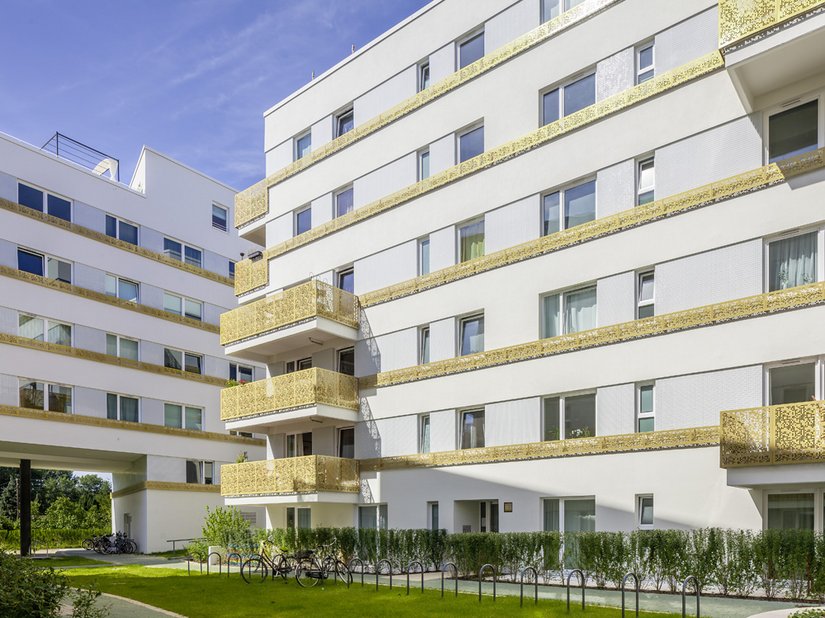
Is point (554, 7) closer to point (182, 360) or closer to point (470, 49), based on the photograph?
point (470, 49)

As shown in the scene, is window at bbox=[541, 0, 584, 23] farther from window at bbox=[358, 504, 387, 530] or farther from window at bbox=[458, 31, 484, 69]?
window at bbox=[358, 504, 387, 530]

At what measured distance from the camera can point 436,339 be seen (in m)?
23.1

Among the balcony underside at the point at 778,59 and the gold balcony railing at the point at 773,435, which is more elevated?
the balcony underside at the point at 778,59

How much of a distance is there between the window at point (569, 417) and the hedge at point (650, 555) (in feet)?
8.51

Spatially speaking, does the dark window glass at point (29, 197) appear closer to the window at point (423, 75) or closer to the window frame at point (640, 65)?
the window at point (423, 75)

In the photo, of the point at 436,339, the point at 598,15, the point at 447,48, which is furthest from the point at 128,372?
the point at 598,15

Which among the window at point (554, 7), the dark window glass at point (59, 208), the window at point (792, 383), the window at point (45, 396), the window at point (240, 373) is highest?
the window at point (554, 7)

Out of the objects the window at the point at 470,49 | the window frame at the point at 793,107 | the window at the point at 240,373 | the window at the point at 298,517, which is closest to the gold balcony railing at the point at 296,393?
the window at the point at 298,517

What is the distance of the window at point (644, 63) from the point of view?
18781 mm

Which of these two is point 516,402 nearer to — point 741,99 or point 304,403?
point 304,403

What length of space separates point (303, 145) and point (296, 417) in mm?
10838

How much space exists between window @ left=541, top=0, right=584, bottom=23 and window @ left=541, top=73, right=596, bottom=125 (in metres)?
2.11

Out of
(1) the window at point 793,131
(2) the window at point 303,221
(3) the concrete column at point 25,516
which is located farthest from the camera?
(3) the concrete column at point 25,516

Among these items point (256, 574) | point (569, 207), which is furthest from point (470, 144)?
point (256, 574)
